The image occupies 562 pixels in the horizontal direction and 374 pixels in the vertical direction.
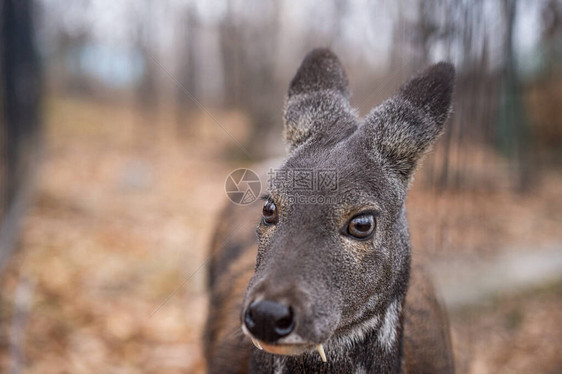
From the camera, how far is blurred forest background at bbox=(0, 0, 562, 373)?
3588mm

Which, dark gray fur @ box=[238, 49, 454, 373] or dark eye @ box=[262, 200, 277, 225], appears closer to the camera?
dark gray fur @ box=[238, 49, 454, 373]

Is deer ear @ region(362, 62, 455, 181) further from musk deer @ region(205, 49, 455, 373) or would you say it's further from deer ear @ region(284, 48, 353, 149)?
deer ear @ region(284, 48, 353, 149)

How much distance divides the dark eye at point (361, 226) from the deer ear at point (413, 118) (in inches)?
15.2

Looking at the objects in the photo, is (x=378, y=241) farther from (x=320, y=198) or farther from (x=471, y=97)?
(x=471, y=97)

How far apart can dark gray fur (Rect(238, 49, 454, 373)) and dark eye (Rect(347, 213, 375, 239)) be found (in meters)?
0.04

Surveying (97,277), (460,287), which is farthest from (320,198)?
(97,277)

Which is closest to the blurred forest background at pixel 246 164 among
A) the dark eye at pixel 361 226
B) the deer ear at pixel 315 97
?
the deer ear at pixel 315 97

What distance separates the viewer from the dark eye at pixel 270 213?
7.62 ft

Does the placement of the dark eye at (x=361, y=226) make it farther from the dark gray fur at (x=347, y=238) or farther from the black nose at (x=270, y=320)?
the black nose at (x=270, y=320)

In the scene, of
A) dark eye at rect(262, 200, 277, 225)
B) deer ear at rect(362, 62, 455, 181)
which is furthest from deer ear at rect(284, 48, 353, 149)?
dark eye at rect(262, 200, 277, 225)

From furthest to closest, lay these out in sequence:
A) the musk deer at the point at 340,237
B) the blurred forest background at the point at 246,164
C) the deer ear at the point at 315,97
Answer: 1. the blurred forest background at the point at 246,164
2. the deer ear at the point at 315,97
3. the musk deer at the point at 340,237

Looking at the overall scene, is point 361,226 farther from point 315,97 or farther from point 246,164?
point 246,164

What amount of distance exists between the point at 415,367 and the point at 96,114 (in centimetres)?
2172

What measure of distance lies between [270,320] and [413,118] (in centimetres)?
129
